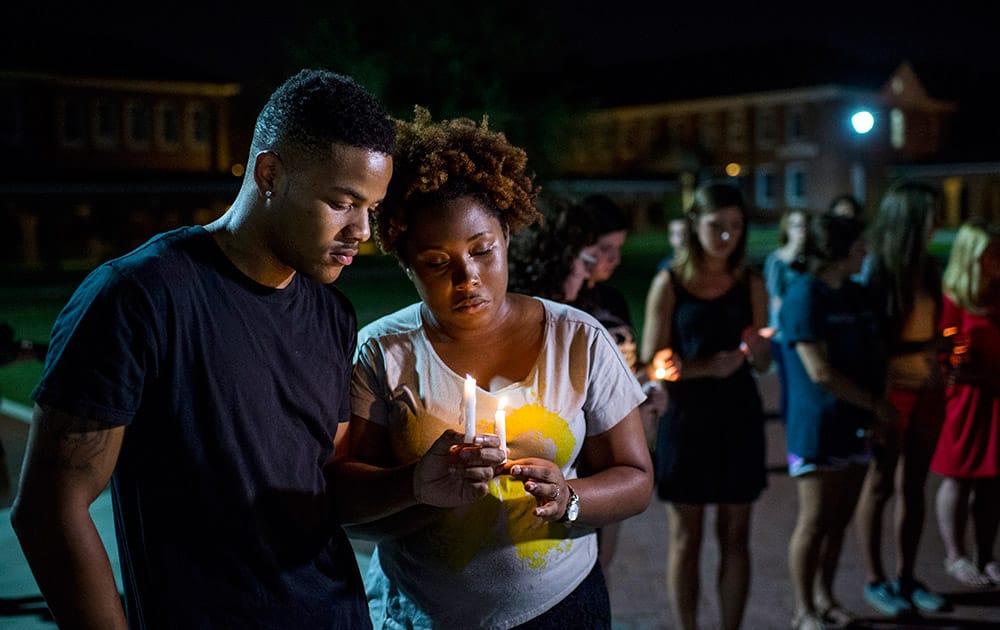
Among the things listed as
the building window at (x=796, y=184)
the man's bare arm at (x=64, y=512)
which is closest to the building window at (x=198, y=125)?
the building window at (x=796, y=184)

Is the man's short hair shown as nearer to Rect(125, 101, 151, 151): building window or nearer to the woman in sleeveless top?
the woman in sleeveless top

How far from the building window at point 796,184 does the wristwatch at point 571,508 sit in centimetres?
6307

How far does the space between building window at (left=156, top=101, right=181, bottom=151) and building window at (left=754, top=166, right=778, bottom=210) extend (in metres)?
37.2

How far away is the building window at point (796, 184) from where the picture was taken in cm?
6222

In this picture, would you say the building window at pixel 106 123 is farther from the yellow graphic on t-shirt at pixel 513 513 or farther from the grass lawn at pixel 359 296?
the yellow graphic on t-shirt at pixel 513 513

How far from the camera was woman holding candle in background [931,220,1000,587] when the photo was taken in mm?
5836

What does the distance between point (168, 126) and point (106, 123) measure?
336 cm

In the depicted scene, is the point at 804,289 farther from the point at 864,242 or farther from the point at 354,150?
the point at 354,150

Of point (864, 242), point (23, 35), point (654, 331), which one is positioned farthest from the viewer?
point (23, 35)

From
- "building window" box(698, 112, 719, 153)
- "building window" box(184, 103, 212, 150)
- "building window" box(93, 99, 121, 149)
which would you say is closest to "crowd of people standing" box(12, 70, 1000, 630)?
"building window" box(93, 99, 121, 149)

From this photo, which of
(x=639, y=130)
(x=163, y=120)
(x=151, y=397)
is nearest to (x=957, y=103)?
(x=639, y=130)

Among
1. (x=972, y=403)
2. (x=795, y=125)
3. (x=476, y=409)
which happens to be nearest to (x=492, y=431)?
(x=476, y=409)

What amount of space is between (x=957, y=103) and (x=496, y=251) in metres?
81.0

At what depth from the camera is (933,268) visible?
217 inches
